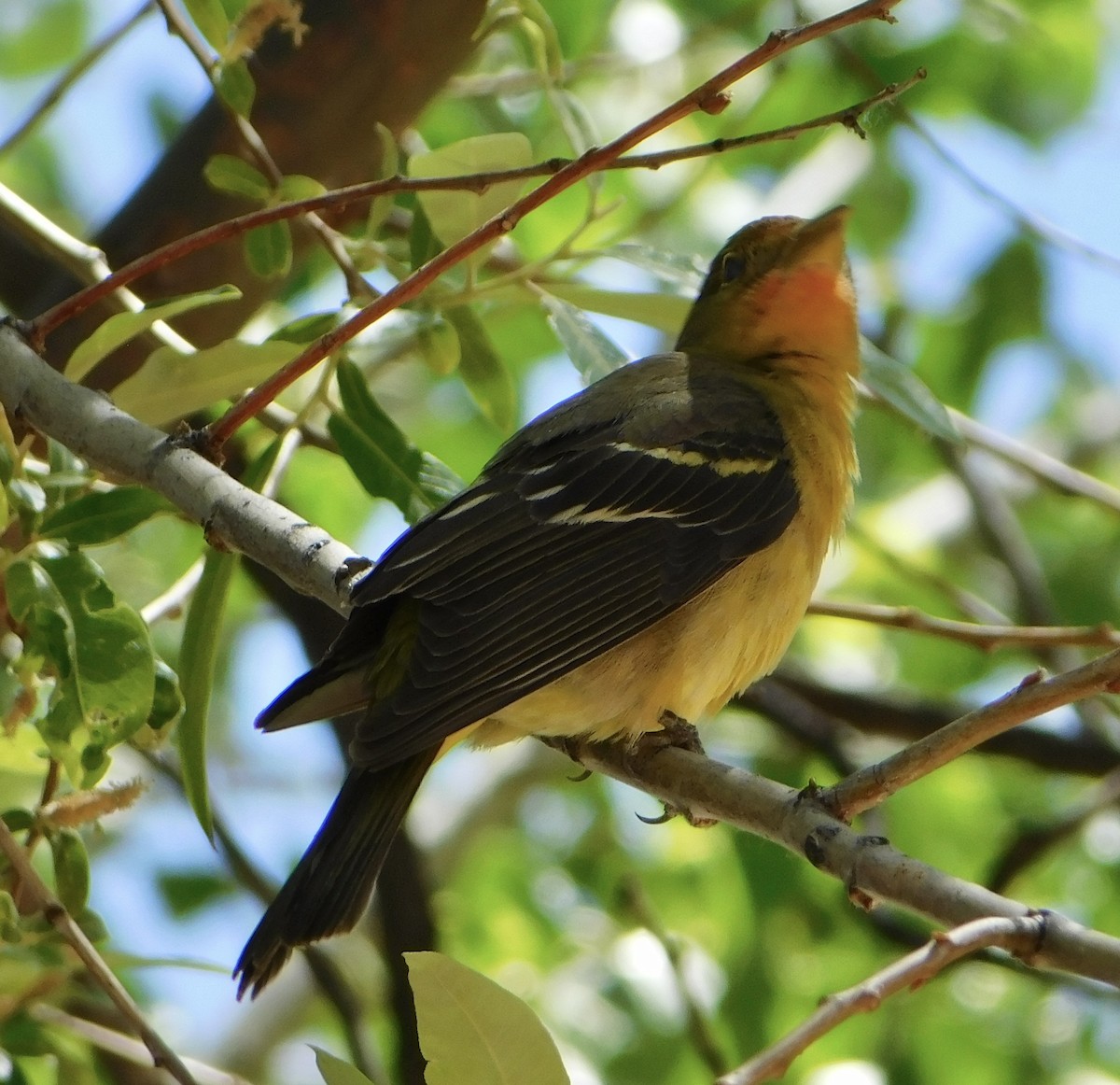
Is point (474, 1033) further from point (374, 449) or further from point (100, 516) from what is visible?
point (374, 449)

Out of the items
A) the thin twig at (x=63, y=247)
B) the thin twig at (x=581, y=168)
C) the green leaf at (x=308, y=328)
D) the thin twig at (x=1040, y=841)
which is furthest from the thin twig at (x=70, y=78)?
the thin twig at (x=1040, y=841)

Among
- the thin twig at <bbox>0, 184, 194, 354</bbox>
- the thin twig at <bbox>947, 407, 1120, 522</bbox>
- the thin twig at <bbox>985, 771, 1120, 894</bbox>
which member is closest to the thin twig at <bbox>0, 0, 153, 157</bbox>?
the thin twig at <bbox>0, 184, 194, 354</bbox>

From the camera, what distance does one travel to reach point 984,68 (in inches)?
225

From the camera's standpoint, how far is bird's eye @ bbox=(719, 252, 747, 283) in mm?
5117

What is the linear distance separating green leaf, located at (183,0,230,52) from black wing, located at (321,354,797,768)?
114 cm

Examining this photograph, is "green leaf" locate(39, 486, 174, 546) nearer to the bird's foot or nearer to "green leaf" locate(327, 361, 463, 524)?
"green leaf" locate(327, 361, 463, 524)

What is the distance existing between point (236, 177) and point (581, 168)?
1107 mm

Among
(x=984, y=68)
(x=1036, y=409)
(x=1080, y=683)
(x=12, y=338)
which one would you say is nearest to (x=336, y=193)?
(x=12, y=338)

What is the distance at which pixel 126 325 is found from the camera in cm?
297

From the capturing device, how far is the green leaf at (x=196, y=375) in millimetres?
3146

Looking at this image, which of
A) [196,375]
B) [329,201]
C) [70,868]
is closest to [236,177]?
[196,375]

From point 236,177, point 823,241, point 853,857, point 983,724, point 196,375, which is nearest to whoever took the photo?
point 983,724

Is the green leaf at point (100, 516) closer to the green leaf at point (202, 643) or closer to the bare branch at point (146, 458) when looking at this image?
the bare branch at point (146, 458)

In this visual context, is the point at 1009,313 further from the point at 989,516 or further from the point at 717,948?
the point at 717,948
